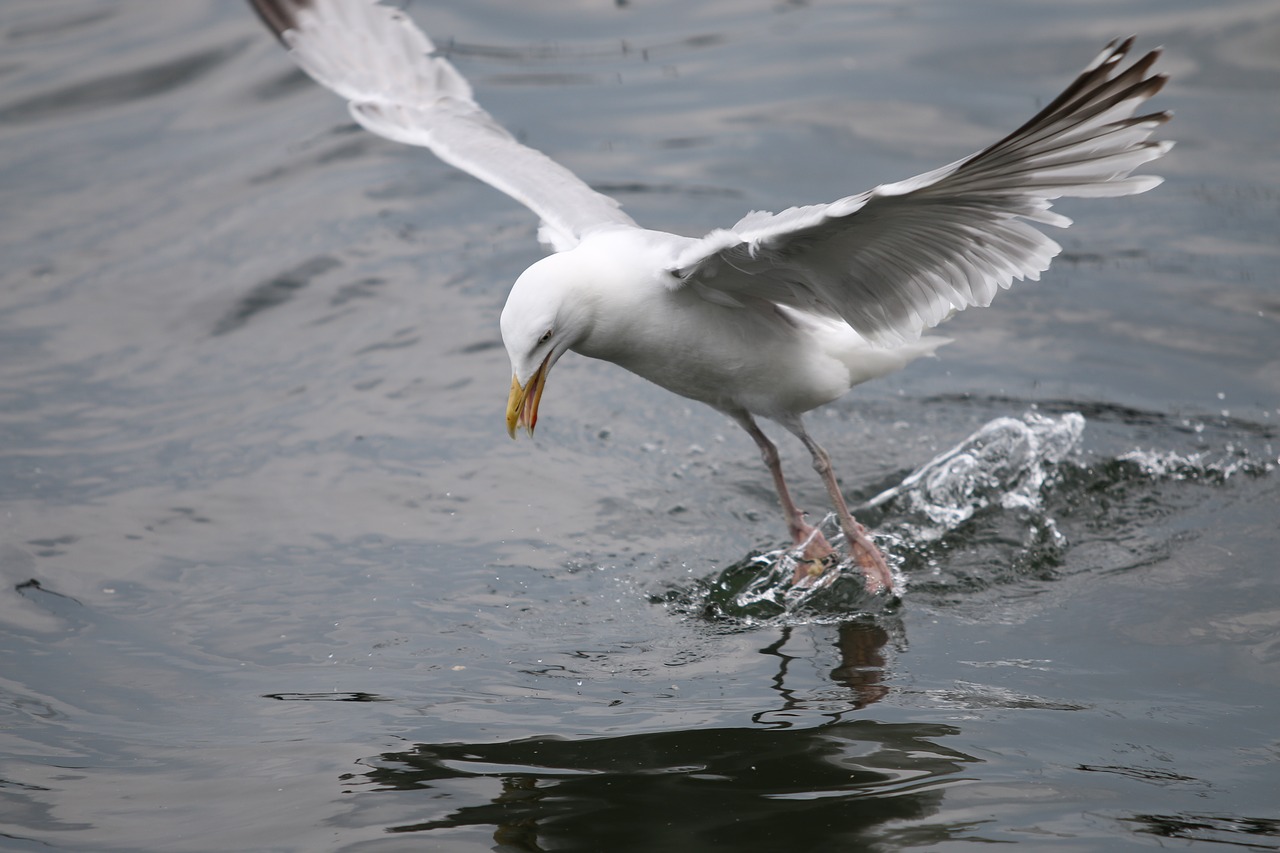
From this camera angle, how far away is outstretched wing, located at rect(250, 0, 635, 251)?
6.41 m

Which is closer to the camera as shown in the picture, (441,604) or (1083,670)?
(1083,670)

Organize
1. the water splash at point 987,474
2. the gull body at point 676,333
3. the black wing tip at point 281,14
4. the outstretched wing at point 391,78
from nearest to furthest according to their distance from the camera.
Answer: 1. the gull body at point 676,333
2. the water splash at point 987,474
3. the outstretched wing at point 391,78
4. the black wing tip at point 281,14

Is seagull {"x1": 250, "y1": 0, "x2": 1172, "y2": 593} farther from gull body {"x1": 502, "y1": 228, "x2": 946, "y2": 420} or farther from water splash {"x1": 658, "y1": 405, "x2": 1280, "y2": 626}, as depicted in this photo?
water splash {"x1": 658, "y1": 405, "x2": 1280, "y2": 626}

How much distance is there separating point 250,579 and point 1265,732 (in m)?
3.94

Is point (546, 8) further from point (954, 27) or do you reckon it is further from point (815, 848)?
point (815, 848)

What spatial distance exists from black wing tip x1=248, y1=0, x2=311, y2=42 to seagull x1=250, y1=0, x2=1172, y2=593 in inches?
40.8

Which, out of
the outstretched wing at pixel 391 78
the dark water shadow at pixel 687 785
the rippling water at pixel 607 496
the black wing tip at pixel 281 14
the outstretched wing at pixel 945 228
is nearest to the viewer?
the dark water shadow at pixel 687 785

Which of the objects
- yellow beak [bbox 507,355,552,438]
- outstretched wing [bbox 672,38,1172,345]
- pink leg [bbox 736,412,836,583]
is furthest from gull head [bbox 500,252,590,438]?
pink leg [bbox 736,412,836,583]

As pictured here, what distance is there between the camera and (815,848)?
3.67m

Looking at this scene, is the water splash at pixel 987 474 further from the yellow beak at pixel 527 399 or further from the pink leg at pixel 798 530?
the yellow beak at pixel 527 399

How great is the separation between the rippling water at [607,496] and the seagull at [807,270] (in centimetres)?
85

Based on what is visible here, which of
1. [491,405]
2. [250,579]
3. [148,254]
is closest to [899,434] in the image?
[491,405]

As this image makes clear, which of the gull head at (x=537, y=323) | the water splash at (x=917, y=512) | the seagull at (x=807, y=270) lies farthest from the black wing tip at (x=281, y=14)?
the water splash at (x=917, y=512)

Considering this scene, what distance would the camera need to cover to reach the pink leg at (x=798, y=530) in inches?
222
